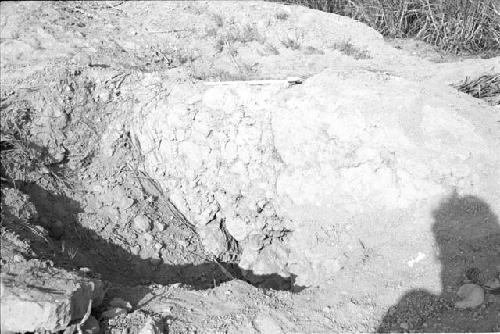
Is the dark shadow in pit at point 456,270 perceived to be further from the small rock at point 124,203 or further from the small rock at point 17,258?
the small rock at point 124,203

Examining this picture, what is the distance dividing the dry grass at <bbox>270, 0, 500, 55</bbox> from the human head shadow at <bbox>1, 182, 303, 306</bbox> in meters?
3.12

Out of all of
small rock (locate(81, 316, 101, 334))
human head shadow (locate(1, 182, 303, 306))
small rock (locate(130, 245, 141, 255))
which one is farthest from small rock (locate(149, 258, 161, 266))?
small rock (locate(81, 316, 101, 334))

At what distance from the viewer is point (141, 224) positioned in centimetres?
453

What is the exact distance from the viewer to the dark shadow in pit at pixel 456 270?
3.30 meters

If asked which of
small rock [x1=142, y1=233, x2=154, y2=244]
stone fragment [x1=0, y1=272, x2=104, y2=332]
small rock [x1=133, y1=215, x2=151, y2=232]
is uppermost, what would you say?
stone fragment [x1=0, y1=272, x2=104, y2=332]

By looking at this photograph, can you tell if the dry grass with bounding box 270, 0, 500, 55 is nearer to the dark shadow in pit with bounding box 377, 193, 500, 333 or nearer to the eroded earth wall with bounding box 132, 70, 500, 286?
the eroded earth wall with bounding box 132, 70, 500, 286

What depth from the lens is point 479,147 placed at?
389cm

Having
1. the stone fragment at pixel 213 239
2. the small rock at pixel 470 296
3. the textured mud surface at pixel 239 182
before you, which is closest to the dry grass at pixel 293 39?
the textured mud surface at pixel 239 182

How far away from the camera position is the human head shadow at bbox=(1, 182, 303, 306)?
4129mm

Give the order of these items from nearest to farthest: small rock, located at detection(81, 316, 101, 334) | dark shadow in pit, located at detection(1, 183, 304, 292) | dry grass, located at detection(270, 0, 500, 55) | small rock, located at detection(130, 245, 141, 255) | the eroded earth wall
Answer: small rock, located at detection(81, 316, 101, 334)
the eroded earth wall
dark shadow in pit, located at detection(1, 183, 304, 292)
small rock, located at detection(130, 245, 141, 255)
dry grass, located at detection(270, 0, 500, 55)

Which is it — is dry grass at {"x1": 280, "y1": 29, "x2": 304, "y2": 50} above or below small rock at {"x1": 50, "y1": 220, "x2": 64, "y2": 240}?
above

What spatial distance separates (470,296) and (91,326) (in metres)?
2.37

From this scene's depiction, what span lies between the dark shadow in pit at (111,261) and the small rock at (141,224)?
24cm

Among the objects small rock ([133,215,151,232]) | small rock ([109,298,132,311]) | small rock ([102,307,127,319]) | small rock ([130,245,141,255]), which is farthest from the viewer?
small rock ([133,215,151,232])
